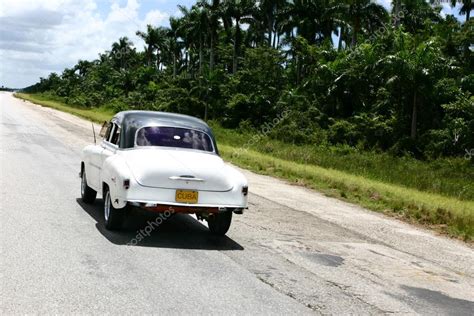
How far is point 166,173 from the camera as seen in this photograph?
301 inches

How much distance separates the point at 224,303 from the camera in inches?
207

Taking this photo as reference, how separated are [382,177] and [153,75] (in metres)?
69.5

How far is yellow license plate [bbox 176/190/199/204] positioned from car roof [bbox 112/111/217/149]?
1.43 m

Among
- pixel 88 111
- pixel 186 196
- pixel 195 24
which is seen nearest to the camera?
pixel 186 196

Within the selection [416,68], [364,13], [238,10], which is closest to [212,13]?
[238,10]

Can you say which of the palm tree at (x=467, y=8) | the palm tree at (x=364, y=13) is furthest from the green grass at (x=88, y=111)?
the palm tree at (x=467, y=8)

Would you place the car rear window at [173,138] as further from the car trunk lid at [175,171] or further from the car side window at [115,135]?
the car side window at [115,135]

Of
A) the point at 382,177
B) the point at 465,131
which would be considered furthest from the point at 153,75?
the point at 382,177

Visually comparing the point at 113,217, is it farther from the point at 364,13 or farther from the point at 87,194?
the point at 364,13

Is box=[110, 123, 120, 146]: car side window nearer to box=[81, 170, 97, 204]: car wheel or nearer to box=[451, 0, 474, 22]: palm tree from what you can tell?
box=[81, 170, 97, 204]: car wheel

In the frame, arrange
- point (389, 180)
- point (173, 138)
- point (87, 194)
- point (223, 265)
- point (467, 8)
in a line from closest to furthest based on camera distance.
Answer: point (223, 265), point (173, 138), point (87, 194), point (389, 180), point (467, 8)

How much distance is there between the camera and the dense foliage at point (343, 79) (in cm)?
3259

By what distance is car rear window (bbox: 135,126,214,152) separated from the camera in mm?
8656

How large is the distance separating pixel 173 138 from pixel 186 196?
4.81 ft
